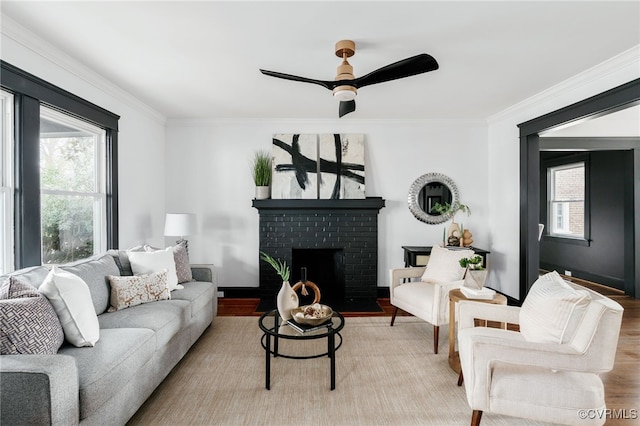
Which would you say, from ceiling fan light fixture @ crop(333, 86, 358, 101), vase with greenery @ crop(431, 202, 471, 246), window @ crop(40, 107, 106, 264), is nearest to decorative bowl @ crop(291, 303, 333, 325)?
ceiling fan light fixture @ crop(333, 86, 358, 101)

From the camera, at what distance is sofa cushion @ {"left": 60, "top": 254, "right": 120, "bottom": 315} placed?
235cm

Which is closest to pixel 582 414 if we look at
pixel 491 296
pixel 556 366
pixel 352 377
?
pixel 556 366

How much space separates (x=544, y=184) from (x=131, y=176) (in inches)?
275

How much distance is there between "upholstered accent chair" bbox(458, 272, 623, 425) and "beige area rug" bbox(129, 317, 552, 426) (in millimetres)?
407

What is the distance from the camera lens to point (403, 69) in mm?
2244

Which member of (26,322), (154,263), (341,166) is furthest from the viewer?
(341,166)

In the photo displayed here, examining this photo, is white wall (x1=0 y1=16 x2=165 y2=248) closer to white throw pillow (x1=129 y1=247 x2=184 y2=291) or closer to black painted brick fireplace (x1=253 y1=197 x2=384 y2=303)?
white throw pillow (x1=129 y1=247 x2=184 y2=291)

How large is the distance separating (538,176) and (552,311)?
2.68m

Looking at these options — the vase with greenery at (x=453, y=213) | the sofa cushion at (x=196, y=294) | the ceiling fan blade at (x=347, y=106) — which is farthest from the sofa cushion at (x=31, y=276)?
the vase with greenery at (x=453, y=213)

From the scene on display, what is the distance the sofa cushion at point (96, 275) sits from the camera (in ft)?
7.72

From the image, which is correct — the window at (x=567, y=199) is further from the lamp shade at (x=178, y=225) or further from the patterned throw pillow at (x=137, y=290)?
the patterned throw pillow at (x=137, y=290)

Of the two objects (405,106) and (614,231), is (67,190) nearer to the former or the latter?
(405,106)

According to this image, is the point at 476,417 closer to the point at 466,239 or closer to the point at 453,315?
the point at 453,315

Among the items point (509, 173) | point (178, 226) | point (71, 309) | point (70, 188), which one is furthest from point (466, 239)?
point (70, 188)
